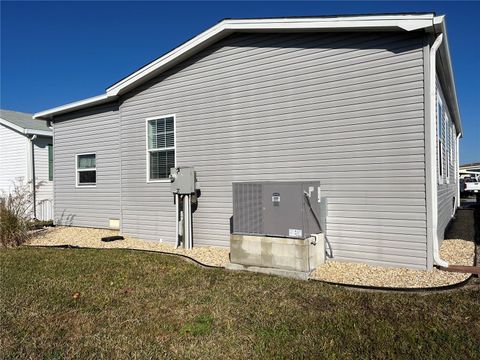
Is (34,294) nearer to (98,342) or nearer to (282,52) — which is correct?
(98,342)

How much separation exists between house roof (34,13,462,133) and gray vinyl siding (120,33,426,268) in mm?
190

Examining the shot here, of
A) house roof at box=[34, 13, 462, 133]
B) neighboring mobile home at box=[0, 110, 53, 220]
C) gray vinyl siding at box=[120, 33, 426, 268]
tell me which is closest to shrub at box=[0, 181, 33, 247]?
gray vinyl siding at box=[120, 33, 426, 268]

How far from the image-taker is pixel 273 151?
7043mm

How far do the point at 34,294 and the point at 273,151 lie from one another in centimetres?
442

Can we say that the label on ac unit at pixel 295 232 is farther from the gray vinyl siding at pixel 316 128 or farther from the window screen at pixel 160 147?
the window screen at pixel 160 147

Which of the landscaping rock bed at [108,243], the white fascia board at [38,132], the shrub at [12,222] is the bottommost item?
the landscaping rock bed at [108,243]

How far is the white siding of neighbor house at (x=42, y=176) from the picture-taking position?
1402 cm

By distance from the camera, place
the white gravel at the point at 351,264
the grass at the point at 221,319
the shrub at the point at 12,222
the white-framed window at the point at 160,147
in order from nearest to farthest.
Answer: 1. the grass at the point at 221,319
2. the white gravel at the point at 351,264
3. the shrub at the point at 12,222
4. the white-framed window at the point at 160,147

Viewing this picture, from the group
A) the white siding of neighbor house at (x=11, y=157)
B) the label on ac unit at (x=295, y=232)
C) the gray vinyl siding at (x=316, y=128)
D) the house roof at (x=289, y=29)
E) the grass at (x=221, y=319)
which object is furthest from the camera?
the white siding of neighbor house at (x=11, y=157)

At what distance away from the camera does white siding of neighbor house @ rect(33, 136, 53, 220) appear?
46.0 ft

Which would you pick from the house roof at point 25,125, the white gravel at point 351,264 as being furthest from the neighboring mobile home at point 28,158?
the white gravel at point 351,264

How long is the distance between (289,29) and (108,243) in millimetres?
6122

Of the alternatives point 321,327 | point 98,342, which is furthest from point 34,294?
point 321,327

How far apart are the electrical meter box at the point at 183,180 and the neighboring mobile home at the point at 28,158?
8.32m
